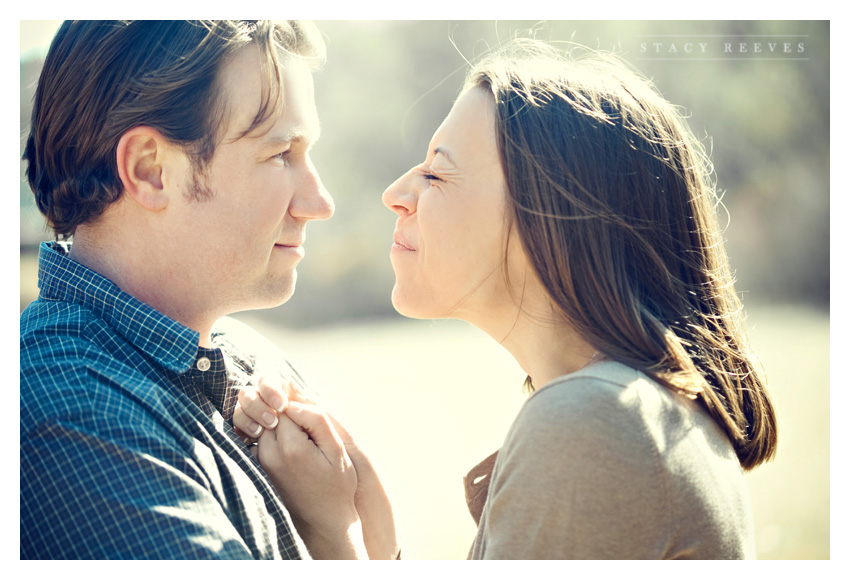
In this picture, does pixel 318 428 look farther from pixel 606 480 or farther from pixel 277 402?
pixel 606 480

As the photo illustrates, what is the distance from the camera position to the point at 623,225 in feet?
5.91

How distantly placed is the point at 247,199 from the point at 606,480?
1.32m

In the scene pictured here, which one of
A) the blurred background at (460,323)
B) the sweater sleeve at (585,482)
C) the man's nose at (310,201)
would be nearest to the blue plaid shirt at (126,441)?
the blurred background at (460,323)

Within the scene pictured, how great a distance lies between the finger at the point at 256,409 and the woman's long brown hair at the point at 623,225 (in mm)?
844

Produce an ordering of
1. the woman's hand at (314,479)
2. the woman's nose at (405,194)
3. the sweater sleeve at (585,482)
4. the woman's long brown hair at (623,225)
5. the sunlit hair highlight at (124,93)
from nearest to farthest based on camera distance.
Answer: the sweater sleeve at (585,482), the woman's long brown hair at (623,225), the woman's hand at (314,479), the sunlit hair highlight at (124,93), the woman's nose at (405,194)

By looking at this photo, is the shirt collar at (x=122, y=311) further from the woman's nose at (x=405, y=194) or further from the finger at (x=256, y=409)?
the woman's nose at (x=405, y=194)

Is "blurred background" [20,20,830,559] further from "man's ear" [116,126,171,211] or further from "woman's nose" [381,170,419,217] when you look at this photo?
"woman's nose" [381,170,419,217]

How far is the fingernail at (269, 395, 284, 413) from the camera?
1.90 metres

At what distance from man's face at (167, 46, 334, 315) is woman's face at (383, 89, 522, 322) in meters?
0.35

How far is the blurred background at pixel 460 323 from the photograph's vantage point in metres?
2.37

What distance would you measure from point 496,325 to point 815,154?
1.70 metres

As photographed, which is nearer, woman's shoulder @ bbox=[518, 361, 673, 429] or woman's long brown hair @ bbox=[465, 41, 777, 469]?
woman's shoulder @ bbox=[518, 361, 673, 429]

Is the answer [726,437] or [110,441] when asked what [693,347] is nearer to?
[726,437]

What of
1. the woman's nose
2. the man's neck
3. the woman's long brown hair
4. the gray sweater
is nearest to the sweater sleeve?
the gray sweater
